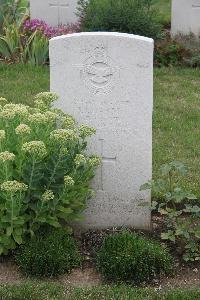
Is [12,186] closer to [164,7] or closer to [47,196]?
[47,196]

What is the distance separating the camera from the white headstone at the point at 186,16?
10.2m

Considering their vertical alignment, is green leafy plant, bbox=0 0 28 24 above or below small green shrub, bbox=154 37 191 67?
above

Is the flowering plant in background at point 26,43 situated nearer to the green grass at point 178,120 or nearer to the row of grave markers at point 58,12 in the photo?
the row of grave markers at point 58,12

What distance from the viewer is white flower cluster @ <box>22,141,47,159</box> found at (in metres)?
4.42

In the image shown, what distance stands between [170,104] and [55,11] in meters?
3.46

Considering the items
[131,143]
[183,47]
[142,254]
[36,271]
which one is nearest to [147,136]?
[131,143]

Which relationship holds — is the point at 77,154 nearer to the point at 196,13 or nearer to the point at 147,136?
the point at 147,136

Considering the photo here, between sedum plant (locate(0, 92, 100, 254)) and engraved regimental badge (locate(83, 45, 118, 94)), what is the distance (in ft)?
0.91

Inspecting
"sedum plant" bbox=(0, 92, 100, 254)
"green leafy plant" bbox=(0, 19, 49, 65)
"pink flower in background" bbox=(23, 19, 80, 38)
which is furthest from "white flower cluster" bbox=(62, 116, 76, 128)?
"pink flower in background" bbox=(23, 19, 80, 38)

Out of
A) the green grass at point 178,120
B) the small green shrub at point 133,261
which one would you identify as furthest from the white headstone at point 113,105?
the green grass at point 178,120

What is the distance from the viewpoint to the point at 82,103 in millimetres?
5094

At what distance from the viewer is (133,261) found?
4.61m

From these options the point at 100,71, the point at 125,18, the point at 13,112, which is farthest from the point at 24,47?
the point at 13,112

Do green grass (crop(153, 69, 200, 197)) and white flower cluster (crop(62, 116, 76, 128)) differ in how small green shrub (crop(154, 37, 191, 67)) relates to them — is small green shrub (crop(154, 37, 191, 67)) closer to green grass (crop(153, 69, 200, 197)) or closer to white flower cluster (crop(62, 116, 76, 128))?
green grass (crop(153, 69, 200, 197))
